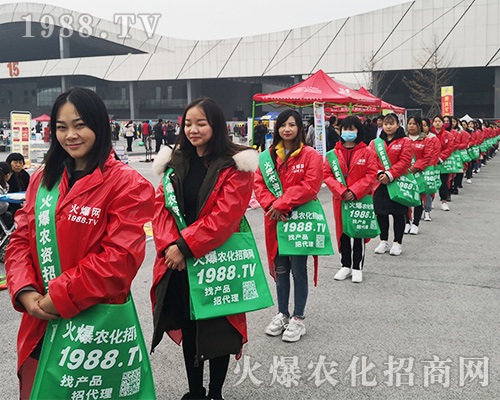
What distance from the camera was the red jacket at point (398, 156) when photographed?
6387 millimetres

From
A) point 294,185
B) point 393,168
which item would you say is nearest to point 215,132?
point 294,185

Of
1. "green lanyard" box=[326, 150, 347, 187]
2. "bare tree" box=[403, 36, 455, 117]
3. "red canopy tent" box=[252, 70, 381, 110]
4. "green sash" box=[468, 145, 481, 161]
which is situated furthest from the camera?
"bare tree" box=[403, 36, 455, 117]

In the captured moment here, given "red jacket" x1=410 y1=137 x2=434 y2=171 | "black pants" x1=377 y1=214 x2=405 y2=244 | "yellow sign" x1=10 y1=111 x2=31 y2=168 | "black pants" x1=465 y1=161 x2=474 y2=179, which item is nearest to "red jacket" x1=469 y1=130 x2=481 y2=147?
"black pants" x1=465 y1=161 x2=474 y2=179

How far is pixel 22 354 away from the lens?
216 cm

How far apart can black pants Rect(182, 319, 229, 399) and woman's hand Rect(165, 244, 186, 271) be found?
0.34 meters

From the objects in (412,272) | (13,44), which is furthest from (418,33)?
A: (13,44)

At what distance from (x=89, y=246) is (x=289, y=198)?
2.18 meters

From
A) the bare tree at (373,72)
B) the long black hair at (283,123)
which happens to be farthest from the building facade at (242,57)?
the long black hair at (283,123)

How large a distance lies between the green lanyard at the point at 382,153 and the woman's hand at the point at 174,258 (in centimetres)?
435

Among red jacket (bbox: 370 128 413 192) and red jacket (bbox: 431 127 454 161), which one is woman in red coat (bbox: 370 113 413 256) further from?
red jacket (bbox: 431 127 454 161)

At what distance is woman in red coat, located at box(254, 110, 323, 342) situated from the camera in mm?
4047

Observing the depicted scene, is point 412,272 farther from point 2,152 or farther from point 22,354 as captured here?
point 2,152

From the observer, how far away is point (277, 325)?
13.4 feet

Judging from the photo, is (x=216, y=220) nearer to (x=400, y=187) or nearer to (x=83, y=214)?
(x=83, y=214)
